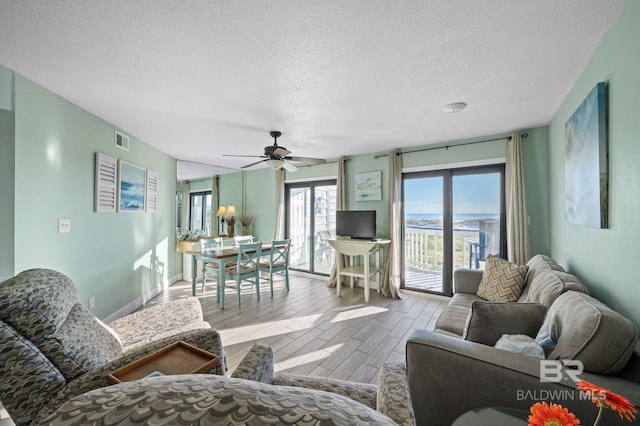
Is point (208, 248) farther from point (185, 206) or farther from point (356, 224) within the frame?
point (356, 224)

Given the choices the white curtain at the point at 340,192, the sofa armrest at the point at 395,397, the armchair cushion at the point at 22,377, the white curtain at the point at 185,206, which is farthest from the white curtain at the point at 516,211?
the white curtain at the point at 185,206

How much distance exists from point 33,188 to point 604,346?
3663 mm

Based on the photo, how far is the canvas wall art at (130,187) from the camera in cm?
306

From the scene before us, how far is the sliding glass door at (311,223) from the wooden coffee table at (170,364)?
3907 millimetres

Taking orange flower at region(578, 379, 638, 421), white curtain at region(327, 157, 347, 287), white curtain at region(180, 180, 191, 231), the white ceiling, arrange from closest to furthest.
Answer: orange flower at region(578, 379, 638, 421), the white ceiling, white curtain at region(327, 157, 347, 287), white curtain at region(180, 180, 191, 231)

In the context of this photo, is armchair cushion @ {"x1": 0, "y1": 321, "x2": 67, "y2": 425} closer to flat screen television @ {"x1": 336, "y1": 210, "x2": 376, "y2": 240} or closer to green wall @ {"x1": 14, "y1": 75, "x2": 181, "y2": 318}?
green wall @ {"x1": 14, "y1": 75, "x2": 181, "y2": 318}

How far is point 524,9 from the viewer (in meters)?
1.31

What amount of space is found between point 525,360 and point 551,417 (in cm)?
64

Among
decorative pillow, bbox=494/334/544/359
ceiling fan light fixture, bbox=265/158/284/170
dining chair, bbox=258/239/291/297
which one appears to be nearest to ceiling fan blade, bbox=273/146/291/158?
ceiling fan light fixture, bbox=265/158/284/170

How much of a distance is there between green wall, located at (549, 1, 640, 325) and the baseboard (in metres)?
4.37

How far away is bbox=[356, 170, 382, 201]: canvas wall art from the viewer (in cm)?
421

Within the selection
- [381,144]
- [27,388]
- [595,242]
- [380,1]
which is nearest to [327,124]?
[381,144]

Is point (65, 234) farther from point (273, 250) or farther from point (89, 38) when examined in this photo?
point (273, 250)
